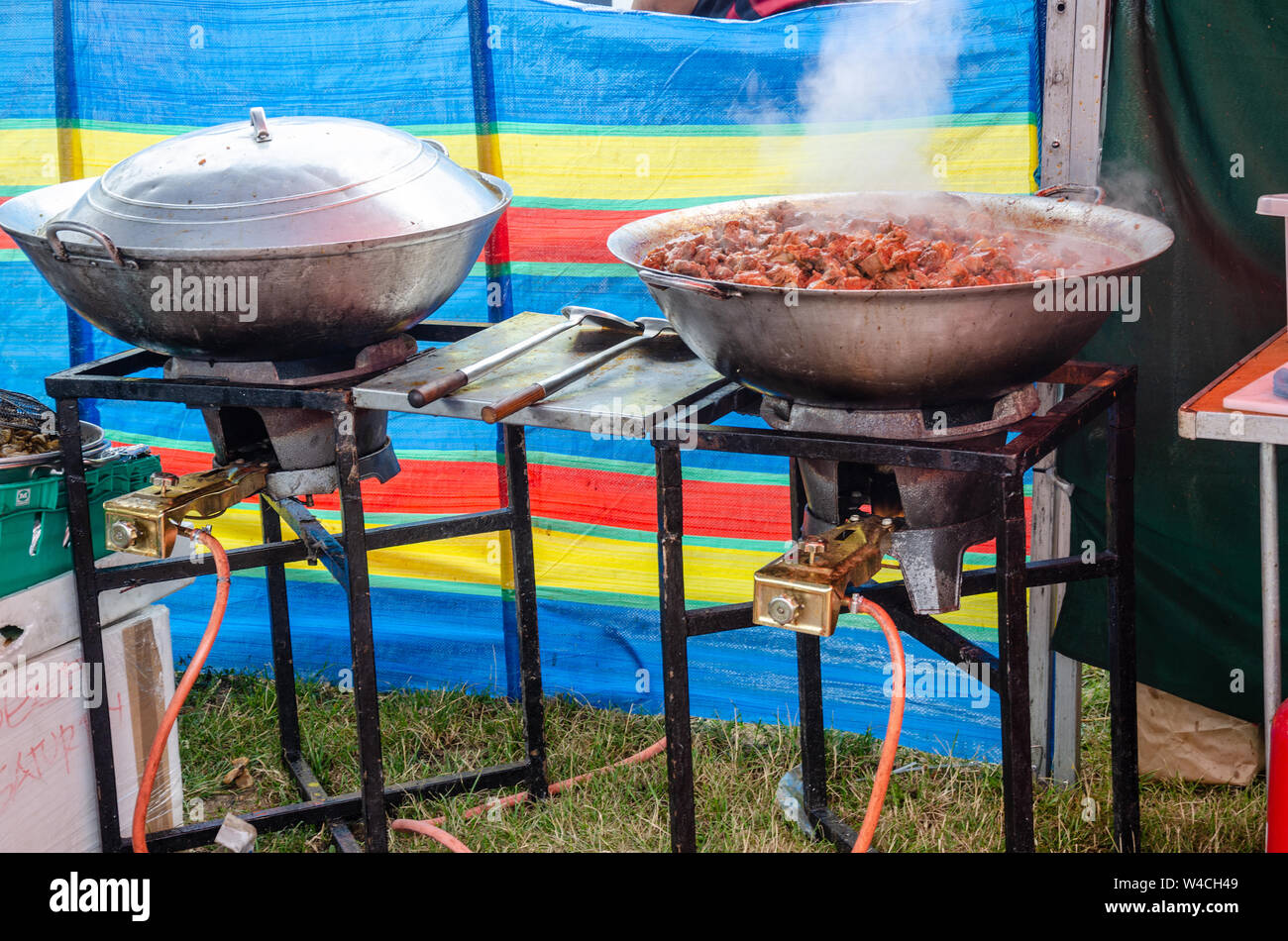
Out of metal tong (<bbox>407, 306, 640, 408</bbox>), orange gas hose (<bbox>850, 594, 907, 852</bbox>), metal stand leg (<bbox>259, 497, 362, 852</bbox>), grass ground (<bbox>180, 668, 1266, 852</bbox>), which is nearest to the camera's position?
orange gas hose (<bbox>850, 594, 907, 852</bbox>)

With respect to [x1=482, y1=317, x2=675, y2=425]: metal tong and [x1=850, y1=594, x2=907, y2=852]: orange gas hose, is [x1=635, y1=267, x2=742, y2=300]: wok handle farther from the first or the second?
[x1=850, y1=594, x2=907, y2=852]: orange gas hose

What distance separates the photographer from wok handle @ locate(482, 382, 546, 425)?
2.67 meters

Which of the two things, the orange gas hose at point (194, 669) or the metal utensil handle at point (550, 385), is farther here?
the orange gas hose at point (194, 669)

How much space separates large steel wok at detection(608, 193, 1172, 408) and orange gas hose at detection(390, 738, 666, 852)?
1.74 metres

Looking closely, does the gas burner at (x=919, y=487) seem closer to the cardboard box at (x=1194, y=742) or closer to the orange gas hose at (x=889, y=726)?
the orange gas hose at (x=889, y=726)

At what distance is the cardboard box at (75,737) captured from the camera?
326cm

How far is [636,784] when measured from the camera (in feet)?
13.0

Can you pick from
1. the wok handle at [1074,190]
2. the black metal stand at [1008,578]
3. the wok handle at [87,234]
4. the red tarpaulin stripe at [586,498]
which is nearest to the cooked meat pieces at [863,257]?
the wok handle at [1074,190]

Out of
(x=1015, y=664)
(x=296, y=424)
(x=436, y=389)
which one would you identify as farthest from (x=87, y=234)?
(x=1015, y=664)

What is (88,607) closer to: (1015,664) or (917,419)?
(917,419)

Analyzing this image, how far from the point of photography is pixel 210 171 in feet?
9.41

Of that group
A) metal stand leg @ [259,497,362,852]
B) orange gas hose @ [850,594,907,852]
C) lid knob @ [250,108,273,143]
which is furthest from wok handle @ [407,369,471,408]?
metal stand leg @ [259,497,362,852]

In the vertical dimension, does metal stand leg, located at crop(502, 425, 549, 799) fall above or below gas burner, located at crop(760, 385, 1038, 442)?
below

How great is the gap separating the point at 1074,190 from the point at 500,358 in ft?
4.89
